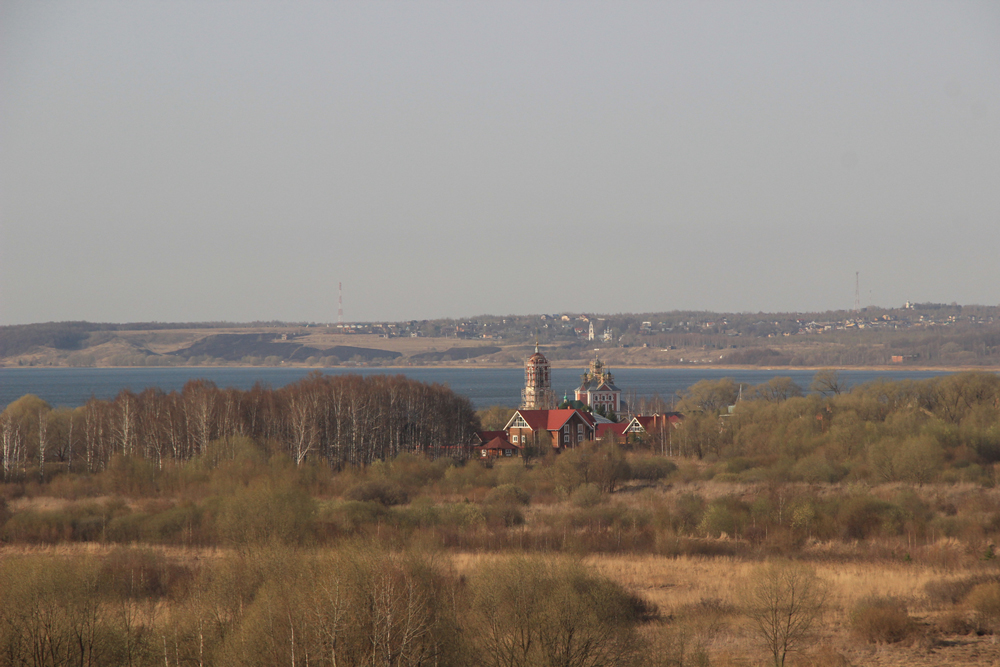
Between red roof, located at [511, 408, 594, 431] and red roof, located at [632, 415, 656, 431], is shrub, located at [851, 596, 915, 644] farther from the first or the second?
red roof, located at [632, 415, 656, 431]

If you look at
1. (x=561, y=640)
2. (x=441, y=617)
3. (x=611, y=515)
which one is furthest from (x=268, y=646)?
(x=611, y=515)

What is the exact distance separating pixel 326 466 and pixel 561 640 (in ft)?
114

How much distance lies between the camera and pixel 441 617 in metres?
19.3

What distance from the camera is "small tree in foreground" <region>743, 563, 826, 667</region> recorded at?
23328 millimetres

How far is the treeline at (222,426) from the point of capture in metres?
54.8

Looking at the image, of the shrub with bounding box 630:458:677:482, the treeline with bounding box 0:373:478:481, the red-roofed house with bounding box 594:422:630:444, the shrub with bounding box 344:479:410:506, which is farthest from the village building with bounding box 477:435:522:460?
the shrub with bounding box 344:479:410:506

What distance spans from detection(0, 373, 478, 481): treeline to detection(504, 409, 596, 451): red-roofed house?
20.4 ft

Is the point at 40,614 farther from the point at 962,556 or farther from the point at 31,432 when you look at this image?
the point at 31,432

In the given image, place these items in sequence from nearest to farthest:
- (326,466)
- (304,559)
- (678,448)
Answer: (304,559), (326,466), (678,448)

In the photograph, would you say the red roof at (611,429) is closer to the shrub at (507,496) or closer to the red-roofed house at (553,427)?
the red-roofed house at (553,427)

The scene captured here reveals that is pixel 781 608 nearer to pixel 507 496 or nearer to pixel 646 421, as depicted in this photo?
pixel 507 496

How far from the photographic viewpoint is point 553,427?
2712 inches

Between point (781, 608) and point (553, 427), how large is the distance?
45.4 meters

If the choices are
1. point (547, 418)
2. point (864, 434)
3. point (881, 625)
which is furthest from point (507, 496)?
point (547, 418)
